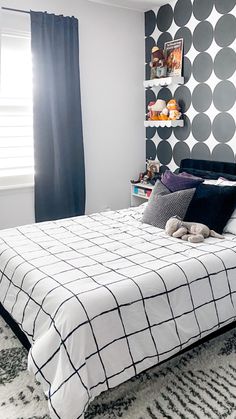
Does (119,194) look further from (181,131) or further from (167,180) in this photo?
(167,180)

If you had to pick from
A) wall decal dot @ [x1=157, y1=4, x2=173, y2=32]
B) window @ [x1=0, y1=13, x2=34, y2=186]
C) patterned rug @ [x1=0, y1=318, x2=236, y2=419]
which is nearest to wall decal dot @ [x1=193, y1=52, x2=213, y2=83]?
wall decal dot @ [x1=157, y1=4, x2=173, y2=32]

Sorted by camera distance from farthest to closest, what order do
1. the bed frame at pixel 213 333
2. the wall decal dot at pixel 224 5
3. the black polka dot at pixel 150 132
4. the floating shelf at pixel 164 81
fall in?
the black polka dot at pixel 150 132, the floating shelf at pixel 164 81, the wall decal dot at pixel 224 5, the bed frame at pixel 213 333

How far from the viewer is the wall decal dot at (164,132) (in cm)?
402

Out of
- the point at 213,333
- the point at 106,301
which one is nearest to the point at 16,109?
the point at 106,301

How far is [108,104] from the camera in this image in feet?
13.3

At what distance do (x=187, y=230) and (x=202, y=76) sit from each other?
1.74m

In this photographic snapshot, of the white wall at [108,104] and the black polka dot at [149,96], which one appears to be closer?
the white wall at [108,104]

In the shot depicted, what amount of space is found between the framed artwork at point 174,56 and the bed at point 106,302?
201 centimetres

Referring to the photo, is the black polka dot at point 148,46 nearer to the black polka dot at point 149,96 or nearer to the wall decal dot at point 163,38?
the wall decal dot at point 163,38

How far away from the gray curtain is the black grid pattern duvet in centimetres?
123

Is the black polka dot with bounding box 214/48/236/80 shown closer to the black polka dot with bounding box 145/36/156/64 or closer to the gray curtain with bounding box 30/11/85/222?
the black polka dot with bounding box 145/36/156/64

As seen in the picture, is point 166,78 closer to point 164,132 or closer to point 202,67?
point 202,67

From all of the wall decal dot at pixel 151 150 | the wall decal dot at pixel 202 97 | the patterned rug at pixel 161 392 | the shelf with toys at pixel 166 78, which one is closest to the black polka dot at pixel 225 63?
the wall decal dot at pixel 202 97

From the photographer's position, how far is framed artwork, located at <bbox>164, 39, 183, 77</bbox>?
12.2ft
